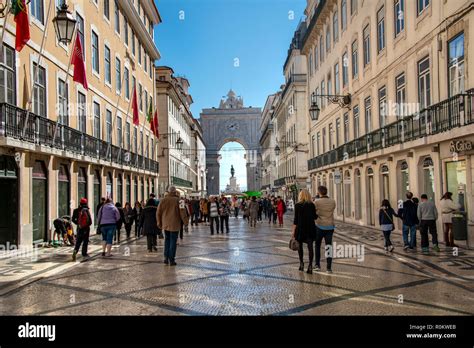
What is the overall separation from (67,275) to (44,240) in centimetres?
758

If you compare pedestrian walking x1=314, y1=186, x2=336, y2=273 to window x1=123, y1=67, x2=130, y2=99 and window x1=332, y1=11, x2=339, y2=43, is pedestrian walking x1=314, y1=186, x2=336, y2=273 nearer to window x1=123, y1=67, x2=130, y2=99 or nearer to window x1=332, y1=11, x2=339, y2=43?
window x1=332, y1=11, x2=339, y2=43

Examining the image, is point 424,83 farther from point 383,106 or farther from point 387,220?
point 387,220

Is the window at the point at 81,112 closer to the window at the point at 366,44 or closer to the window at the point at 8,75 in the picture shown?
the window at the point at 8,75

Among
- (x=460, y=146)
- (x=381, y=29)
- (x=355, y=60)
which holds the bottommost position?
(x=460, y=146)

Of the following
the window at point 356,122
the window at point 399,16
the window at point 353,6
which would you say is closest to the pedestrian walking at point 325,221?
the window at point 399,16

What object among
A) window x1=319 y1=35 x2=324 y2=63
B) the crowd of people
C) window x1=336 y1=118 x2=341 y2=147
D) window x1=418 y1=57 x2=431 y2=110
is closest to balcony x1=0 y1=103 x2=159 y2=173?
the crowd of people

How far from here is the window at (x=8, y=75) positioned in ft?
45.7

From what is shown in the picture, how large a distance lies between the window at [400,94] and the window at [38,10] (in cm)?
1343

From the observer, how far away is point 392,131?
64.0 ft

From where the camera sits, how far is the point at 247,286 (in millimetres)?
8266

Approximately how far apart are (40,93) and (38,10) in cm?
276

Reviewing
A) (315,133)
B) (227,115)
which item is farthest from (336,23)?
(227,115)

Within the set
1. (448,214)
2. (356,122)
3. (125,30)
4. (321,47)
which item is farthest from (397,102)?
(125,30)
